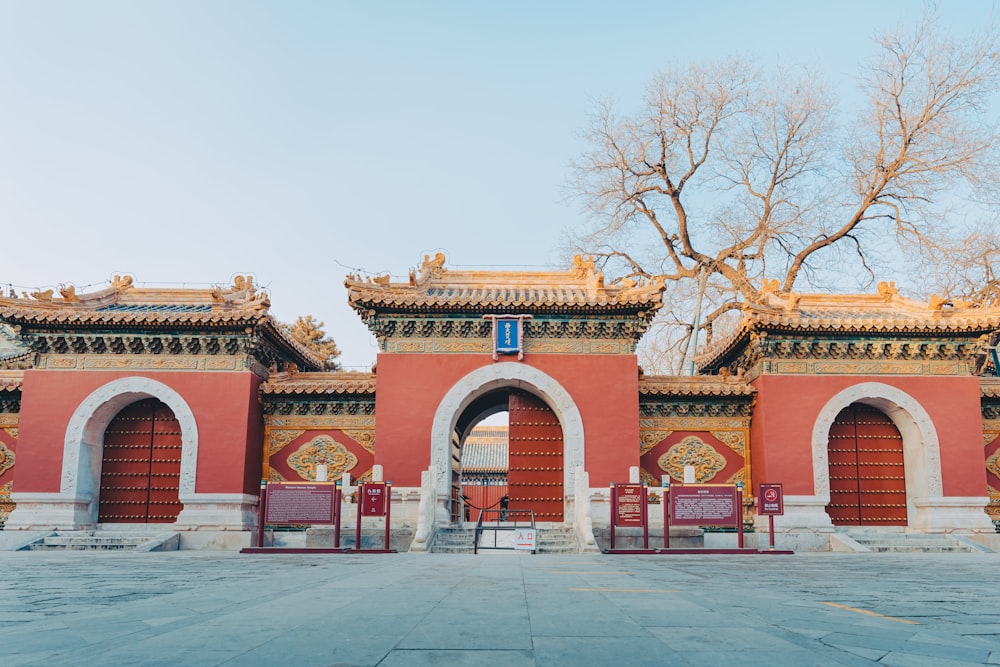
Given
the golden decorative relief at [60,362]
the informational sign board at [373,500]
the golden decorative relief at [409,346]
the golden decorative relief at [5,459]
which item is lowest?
the informational sign board at [373,500]

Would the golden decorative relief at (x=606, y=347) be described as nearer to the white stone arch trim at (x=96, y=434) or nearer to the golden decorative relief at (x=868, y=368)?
the golden decorative relief at (x=868, y=368)

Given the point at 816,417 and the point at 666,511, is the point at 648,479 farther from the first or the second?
the point at 816,417

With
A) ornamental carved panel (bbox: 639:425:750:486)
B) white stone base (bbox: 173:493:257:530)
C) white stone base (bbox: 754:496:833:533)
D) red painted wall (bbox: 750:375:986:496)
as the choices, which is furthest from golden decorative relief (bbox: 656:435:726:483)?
white stone base (bbox: 173:493:257:530)

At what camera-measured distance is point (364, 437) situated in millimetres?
15406

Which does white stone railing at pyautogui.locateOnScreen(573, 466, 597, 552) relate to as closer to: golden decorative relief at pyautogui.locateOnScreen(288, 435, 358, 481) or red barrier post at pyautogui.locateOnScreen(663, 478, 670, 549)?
red barrier post at pyautogui.locateOnScreen(663, 478, 670, 549)

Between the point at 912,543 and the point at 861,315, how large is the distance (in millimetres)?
4343

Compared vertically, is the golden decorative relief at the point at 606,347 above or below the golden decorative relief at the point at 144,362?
above

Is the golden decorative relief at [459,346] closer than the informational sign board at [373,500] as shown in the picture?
No

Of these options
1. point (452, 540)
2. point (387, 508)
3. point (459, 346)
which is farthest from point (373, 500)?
point (459, 346)

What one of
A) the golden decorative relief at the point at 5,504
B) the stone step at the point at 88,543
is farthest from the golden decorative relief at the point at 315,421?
the golden decorative relief at the point at 5,504

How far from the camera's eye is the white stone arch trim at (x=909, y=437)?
1445cm

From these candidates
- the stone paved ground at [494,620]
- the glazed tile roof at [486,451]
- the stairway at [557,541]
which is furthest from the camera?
the glazed tile roof at [486,451]

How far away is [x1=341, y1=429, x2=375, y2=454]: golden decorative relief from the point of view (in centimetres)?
1534

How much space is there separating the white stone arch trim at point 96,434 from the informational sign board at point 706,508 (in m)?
8.52
